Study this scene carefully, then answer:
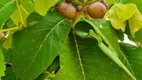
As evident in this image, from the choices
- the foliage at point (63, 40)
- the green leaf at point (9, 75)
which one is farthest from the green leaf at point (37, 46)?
the green leaf at point (9, 75)

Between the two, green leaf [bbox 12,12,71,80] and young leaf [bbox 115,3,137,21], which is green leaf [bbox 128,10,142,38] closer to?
young leaf [bbox 115,3,137,21]

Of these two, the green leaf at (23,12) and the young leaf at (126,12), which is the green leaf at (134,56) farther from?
the green leaf at (23,12)

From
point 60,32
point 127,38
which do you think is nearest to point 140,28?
point 127,38

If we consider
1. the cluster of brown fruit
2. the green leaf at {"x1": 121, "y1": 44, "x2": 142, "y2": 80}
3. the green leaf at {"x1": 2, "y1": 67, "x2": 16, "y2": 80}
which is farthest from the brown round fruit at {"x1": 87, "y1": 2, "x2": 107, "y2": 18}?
the green leaf at {"x1": 2, "y1": 67, "x2": 16, "y2": 80}

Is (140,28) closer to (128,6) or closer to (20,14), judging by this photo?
(128,6)

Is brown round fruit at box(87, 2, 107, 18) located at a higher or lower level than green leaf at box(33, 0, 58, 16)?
lower

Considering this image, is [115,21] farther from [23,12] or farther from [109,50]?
[23,12]
